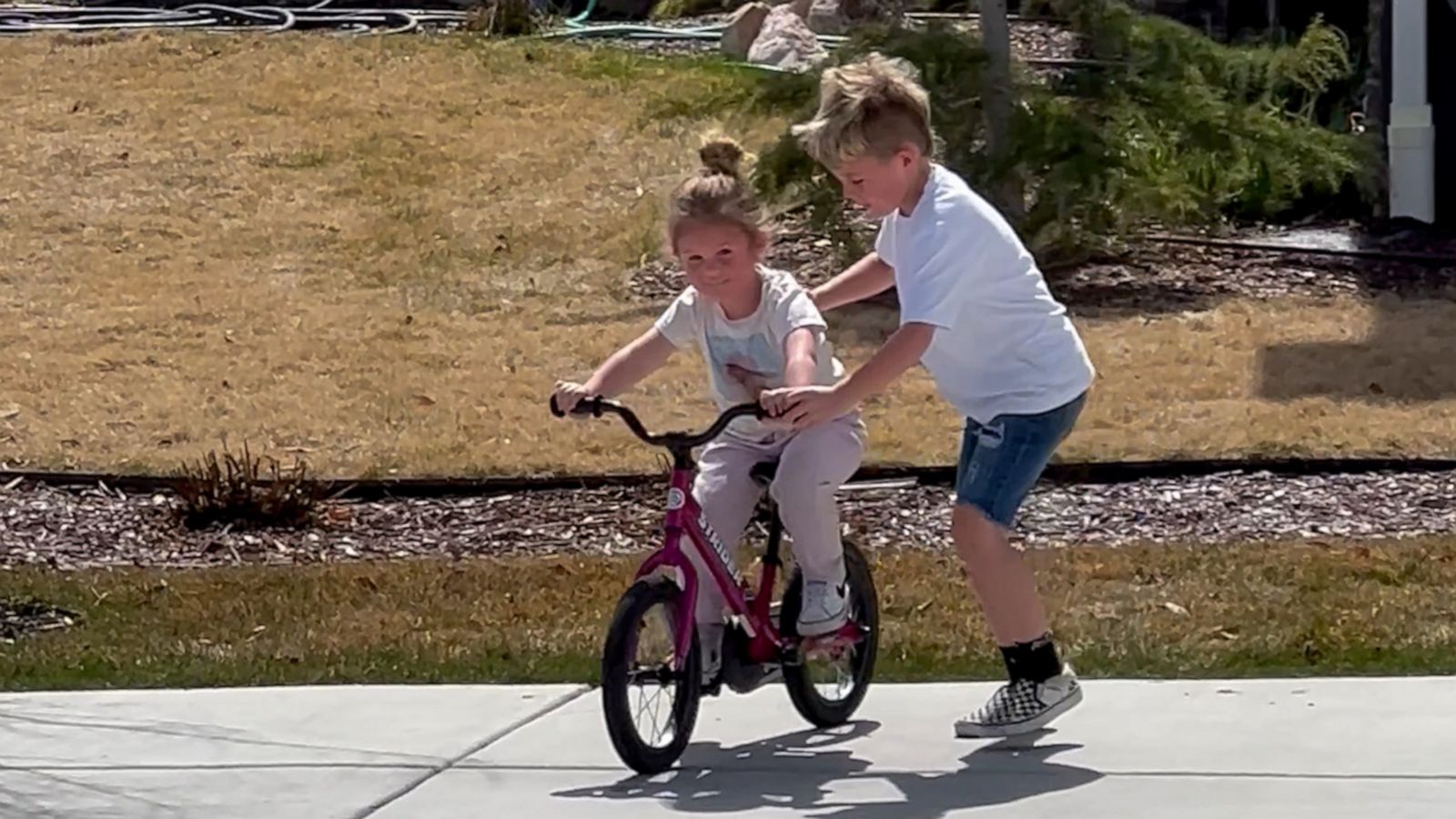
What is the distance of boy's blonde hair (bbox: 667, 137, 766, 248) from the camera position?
5.28 meters

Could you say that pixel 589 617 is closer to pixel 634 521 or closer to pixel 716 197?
pixel 634 521

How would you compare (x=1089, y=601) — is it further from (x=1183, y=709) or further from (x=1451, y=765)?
(x=1451, y=765)

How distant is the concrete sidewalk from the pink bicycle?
10 centimetres

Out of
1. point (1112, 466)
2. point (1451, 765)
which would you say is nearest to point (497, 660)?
point (1451, 765)

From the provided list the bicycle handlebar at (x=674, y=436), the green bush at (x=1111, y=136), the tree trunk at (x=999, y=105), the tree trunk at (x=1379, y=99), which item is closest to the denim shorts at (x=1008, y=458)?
the bicycle handlebar at (x=674, y=436)

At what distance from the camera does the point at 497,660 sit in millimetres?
6641

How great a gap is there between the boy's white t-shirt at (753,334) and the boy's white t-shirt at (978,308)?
0.22 m

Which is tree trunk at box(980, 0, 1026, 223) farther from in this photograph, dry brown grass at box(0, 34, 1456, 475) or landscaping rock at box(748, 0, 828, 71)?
landscaping rock at box(748, 0, 828, 71)

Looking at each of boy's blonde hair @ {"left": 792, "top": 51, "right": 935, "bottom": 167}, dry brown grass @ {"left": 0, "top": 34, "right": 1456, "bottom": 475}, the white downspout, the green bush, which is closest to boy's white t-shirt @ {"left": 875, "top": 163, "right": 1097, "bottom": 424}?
boy's blonde hair @ {"left": 792, "top": 51, "right": 935, "bottom": 167}

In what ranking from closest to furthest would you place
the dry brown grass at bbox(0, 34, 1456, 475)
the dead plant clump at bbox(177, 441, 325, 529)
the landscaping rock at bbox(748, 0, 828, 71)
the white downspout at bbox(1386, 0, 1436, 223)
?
the dead plant clump at bbox(177, 441, 325, 529) < the dry brown grass at bbox(0, 34, 1456, 475) < the white downspout at bbox(1386, 0, 1436, 223) < the landscaping rock at bbox(748, 0, 828, 71)

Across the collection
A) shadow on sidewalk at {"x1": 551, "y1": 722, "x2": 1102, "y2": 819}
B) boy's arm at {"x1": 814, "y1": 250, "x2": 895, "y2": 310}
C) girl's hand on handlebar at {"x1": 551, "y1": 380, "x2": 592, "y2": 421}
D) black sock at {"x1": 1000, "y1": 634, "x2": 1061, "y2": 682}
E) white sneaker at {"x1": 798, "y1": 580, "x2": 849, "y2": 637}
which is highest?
boy's arm at {"x1": 814, "y1": 250, "x2": 895, "y2": 310}

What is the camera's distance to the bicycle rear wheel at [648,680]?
5.11 meters

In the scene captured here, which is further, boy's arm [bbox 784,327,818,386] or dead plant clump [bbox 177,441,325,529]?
dead plant clump [bbox 177,441,325,529]

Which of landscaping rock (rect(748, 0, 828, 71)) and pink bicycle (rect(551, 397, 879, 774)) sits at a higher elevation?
landscaping rock (rect(748, 0, 828, 71))
